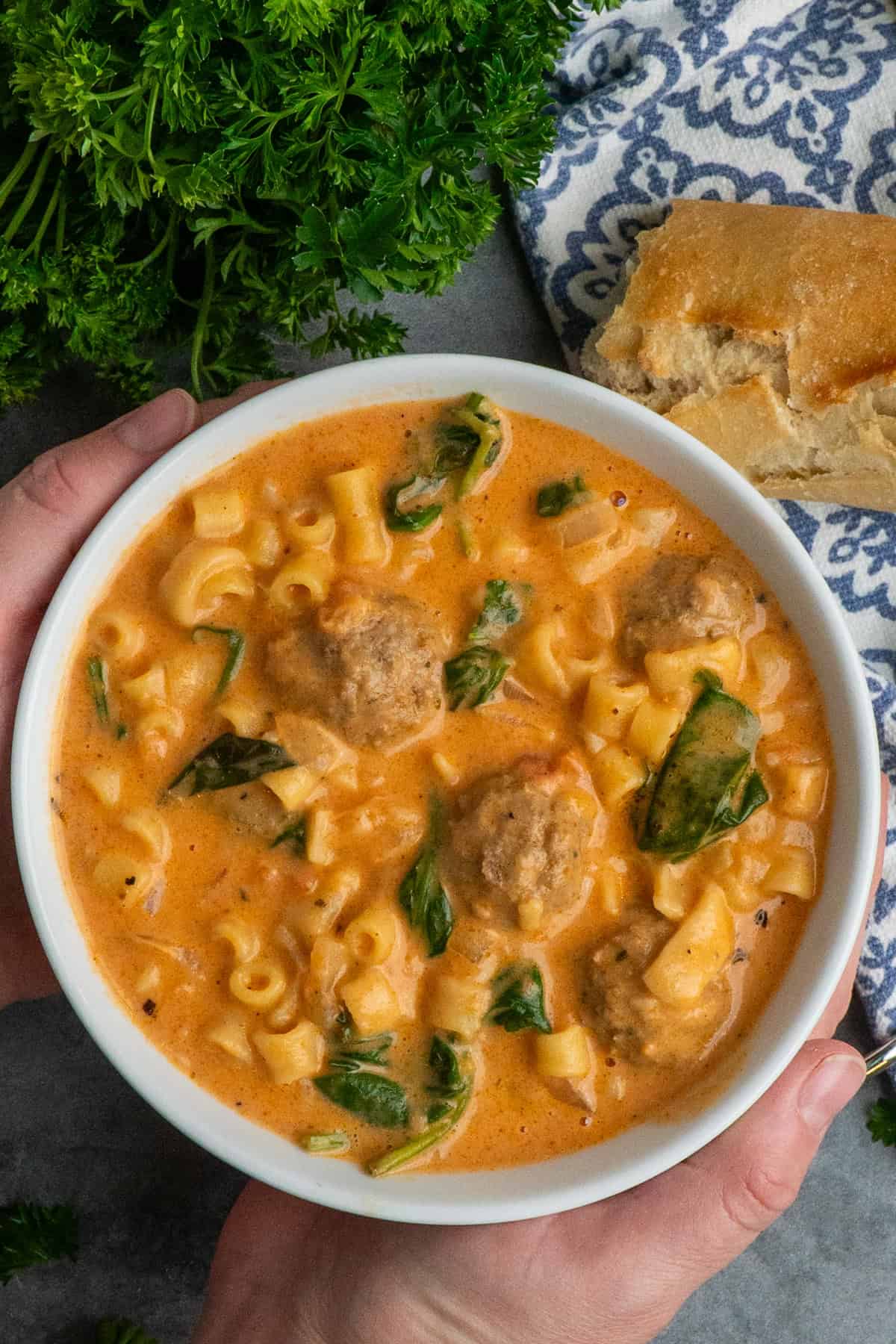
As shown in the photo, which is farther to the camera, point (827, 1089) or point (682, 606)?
point (827, 1089)

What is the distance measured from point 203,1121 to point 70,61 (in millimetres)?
3199

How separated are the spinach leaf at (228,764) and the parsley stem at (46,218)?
180 centimetres

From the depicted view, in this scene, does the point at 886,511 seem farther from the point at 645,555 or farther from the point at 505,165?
the point at 505,165

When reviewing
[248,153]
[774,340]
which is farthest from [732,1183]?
[248,153]

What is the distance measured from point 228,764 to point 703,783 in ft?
4.91

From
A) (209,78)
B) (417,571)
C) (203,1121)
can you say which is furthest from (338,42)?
(203,1121)

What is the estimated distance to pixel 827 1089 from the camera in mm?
4242

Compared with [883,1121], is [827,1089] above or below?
above

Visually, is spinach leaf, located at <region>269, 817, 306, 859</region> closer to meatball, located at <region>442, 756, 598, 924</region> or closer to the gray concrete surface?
meatball, located at <region>442, 756, 598, 924</region>

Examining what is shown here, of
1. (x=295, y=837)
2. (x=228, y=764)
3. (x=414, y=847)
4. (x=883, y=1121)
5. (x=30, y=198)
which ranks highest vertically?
(x=30, y=198)

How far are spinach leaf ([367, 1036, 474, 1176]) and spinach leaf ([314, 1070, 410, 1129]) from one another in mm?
80

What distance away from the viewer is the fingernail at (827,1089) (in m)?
4.22

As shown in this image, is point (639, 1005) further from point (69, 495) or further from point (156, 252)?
point (156, 252)

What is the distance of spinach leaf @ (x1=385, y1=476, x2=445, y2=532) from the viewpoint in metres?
3.82
